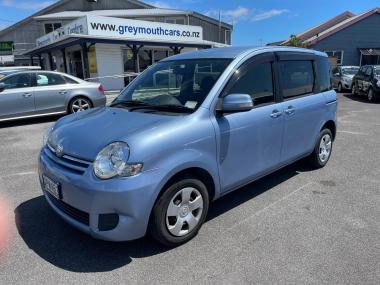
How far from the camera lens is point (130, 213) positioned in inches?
108

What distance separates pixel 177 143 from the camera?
9.70ft

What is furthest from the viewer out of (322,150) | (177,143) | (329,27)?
(329,27)

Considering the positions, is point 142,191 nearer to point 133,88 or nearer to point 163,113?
point 163,113

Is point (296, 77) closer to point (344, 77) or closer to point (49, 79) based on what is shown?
point (49, 79)

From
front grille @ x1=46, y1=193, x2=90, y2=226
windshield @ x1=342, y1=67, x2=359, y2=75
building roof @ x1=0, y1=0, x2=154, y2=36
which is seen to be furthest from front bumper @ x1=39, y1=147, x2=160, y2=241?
building roof @ x1=0, y1=0, x2=154, y2=36

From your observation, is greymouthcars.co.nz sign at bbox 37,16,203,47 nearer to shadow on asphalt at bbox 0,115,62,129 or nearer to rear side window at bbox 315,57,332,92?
shadow on asphalt at bbox 0,115,62,129

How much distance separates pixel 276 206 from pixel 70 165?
2380 millimetres

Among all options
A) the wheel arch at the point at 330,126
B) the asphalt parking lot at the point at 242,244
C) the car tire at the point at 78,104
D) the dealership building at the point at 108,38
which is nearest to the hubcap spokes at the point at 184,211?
the asphalt parking lot at the point at 242,244

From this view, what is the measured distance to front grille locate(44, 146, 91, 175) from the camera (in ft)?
9.28

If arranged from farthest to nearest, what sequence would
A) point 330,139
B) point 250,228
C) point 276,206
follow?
point 330,139 → point 276,206 → point 250,228

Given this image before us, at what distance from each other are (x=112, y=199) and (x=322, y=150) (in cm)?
378

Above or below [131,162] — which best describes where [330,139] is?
below

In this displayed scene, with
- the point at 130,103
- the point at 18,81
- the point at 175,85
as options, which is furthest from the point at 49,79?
the point at 175,85

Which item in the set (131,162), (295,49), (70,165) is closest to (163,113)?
(131,162)
